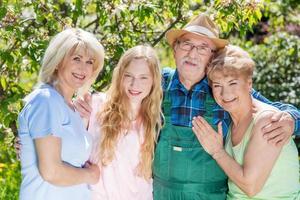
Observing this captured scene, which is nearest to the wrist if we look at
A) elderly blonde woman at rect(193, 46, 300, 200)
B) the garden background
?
elderly blonde woman at rect(193, 46, 300, 200)

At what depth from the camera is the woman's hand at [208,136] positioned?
344 centimetres

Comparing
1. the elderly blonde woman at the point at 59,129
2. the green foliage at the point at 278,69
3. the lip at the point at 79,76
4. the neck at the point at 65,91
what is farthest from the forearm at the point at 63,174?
the green foliage at the point at 278,69

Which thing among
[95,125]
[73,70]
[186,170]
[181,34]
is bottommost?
[186,170]

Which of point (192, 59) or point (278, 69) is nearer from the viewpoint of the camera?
point (192, 59)

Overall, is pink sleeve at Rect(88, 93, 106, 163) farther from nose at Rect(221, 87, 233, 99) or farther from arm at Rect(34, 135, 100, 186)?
nose at Rect(221, 87, 233, 99)

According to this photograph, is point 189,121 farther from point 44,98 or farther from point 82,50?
point 44,98

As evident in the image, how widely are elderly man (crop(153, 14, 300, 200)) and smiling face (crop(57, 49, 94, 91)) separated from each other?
0.61 meters

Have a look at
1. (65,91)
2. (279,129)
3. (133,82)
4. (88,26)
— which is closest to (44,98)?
(65,91)

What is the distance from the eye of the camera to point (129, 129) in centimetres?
369

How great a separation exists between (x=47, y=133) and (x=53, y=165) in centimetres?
17

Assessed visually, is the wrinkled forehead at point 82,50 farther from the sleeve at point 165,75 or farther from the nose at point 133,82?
the sleeve at point 165,75

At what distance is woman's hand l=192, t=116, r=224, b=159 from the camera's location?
11.3 feet

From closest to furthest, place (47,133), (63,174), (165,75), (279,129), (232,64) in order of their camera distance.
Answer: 1. (47,133)
2. (63,174)
3. (279,129)
4. (232,64)
5. (165,75)

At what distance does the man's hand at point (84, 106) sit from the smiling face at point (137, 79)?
0.25 meters
